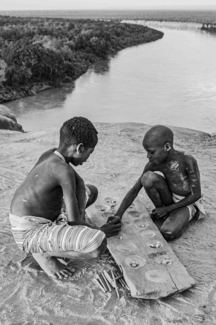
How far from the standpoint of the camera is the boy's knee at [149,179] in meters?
3.34

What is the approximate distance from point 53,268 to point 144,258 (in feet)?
2.09

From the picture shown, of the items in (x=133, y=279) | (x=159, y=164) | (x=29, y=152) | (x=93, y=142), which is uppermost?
(x=93, y=142)

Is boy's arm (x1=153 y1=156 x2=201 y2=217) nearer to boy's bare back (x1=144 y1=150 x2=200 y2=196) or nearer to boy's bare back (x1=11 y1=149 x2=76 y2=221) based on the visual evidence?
boy's bare back (x1=144 y1=150 x2=200 y2=196)

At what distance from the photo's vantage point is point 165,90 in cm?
1304

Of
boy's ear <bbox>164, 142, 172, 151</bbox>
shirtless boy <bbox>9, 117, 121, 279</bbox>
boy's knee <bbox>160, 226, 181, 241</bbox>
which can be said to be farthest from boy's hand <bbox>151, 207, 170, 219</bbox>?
shirtless boy <bbox>9, 117, 121, 279</bbox>

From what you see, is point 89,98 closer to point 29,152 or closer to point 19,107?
point 19,107

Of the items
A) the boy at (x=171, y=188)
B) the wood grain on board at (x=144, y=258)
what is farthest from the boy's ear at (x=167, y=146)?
the wood grain on board at (x=144, y=258)

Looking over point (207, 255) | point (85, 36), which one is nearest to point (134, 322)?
point (207, 255)

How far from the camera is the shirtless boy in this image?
2.52m

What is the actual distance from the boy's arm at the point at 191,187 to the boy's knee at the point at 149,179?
0.78ft

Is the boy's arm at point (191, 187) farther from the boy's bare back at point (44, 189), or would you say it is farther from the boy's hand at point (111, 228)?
the boy's bare back at point (44, 189)

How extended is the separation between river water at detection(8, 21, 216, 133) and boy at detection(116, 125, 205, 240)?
5.46m

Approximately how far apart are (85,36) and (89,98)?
13.4 m

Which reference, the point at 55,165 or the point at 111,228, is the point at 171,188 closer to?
the point at 111,228
